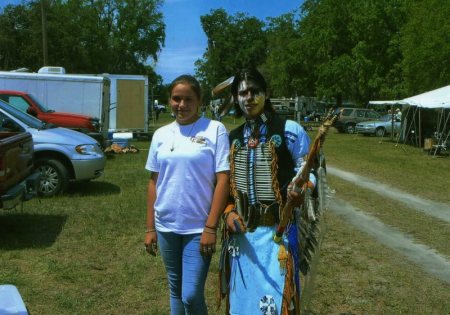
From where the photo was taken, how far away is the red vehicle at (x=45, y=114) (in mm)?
13586

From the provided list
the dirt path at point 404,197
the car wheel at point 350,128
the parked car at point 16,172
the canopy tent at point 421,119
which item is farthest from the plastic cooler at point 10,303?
the car wheel at point 350,128

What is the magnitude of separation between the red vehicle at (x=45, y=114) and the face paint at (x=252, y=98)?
10503 mm

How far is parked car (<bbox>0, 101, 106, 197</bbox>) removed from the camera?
941 centimetres

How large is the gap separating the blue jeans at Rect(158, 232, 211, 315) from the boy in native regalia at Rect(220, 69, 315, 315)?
0.51 feet

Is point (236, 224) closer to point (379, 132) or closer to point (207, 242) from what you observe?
point (207, 242)

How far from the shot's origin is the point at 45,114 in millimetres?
13836

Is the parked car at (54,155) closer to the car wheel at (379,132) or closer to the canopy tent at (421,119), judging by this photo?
the canopy tent at (421,119)

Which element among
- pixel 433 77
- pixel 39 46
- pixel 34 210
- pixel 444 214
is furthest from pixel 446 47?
pixel 39 46

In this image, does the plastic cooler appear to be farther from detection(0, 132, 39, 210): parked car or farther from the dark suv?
the dark suv

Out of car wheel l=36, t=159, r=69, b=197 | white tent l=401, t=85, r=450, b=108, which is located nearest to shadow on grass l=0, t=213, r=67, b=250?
car wheel l=36, t=159, r=69, b=197

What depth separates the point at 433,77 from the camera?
26500mm

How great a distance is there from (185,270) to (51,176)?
6.87 meters

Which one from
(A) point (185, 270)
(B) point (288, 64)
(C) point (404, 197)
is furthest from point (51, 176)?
(B) point (288, 64)

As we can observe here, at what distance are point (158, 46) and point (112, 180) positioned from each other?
157 feet
